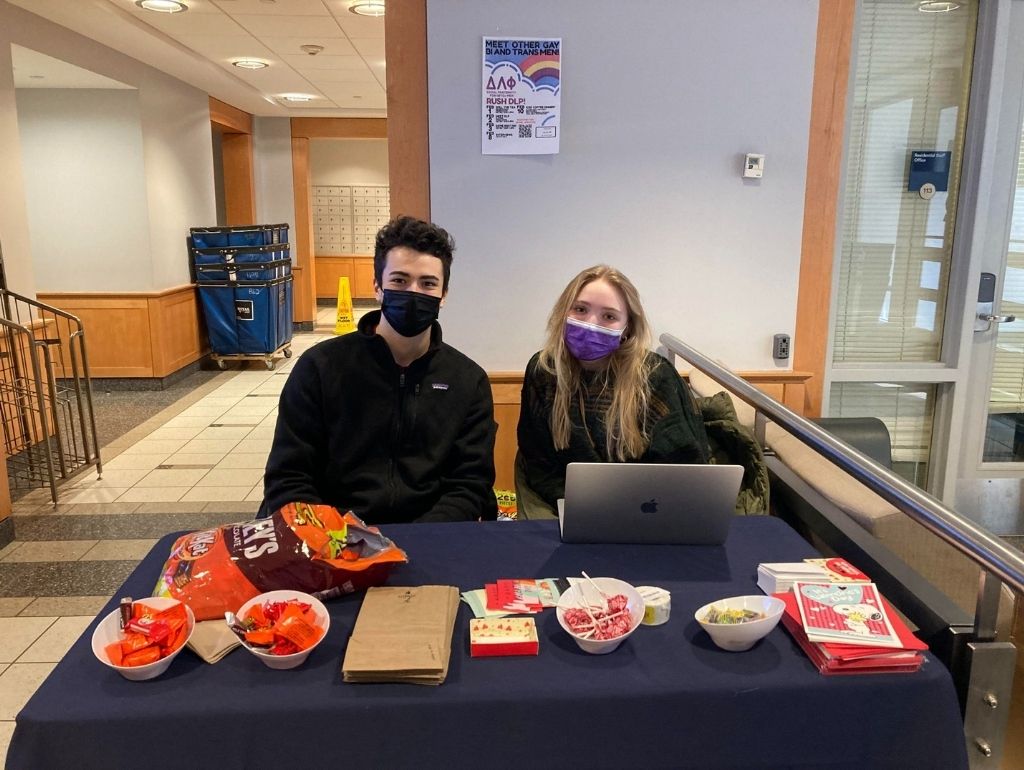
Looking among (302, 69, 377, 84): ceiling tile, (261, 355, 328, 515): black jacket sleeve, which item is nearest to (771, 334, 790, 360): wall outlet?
(261, 355, 328, 515): black jacket sleeve

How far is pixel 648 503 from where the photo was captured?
4.99 ft

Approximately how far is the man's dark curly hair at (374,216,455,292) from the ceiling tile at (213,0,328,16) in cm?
305

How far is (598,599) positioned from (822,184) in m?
2.47

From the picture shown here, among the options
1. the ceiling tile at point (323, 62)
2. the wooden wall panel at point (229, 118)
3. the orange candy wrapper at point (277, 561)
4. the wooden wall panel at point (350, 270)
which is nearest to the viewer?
the orange candy wrapper at point (277, 561)

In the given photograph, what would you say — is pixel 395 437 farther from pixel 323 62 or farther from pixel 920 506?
pixel 323 62

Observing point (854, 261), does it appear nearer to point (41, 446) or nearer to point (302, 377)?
point (302, 377)

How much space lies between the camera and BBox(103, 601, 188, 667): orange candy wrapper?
3.68 feet

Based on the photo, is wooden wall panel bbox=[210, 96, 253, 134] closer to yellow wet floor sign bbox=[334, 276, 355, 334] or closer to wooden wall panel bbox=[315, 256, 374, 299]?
yellow wet floor sign bbox=[334, 276, 355, 334]

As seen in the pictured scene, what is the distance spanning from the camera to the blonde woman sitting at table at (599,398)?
198 cm

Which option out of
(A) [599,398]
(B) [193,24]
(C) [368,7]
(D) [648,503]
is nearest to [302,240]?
(B) [193,24]

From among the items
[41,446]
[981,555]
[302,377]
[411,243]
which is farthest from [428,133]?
[41,446]

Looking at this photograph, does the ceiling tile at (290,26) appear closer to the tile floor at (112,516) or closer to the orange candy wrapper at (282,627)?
the tile floor at (112,516)

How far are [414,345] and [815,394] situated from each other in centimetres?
211

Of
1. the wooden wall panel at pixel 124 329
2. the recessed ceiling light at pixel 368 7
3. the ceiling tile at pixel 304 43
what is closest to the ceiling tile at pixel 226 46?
the ceiling tile at pixel 304 43
